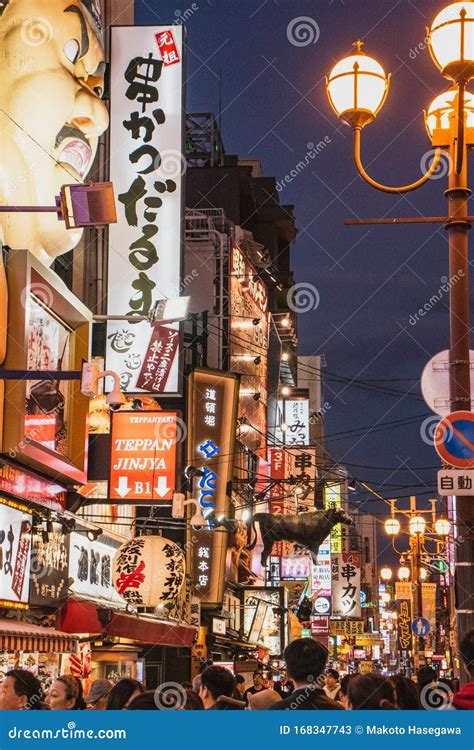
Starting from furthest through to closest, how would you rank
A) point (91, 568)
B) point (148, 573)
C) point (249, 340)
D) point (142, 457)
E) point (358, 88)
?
point (249, 340), point (91, 568), point (142, 457), point (148, 573), point (358, 88)

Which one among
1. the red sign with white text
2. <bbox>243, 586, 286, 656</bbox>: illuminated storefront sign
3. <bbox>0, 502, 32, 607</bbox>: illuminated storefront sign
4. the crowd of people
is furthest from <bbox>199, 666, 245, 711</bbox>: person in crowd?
<bbox>243, 586, 286, 656</bbox>: illuminated storefront sign

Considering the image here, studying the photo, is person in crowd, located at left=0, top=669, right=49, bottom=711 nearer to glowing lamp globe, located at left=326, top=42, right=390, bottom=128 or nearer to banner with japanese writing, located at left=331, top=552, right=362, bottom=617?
glowing lamp globe, located at left=326, top=42, right=390, bottom=128

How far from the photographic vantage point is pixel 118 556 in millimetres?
19391

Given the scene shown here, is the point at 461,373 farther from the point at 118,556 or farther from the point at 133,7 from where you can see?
the point at 133,7

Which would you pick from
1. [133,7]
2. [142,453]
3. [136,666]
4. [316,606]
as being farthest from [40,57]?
[316,606]

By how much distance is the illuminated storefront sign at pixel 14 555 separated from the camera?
1484 cm

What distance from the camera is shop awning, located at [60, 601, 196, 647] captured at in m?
18.0

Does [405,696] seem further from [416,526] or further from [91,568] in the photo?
[416,526]

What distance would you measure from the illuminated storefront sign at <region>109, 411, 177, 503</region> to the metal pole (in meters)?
9.84

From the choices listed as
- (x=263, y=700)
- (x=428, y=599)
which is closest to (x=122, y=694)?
(x=263, y=700)

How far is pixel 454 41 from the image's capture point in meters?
9.92

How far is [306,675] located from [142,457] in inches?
534

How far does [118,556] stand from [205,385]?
13.8 m

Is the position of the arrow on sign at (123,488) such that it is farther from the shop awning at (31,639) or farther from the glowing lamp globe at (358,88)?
the glowing lamp globe at (358,88)
